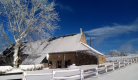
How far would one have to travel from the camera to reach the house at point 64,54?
23656 millimetres

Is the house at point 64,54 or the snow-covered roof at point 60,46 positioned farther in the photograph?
the snow-covered roof at point 60,46

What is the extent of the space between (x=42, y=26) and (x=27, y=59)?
1180cm

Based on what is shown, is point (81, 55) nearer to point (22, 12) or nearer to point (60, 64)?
point (60, 64)

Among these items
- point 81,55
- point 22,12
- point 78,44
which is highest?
point 22,12

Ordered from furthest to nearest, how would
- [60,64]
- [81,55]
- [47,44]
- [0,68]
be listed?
1. [47,44]
2. [60,64]
3. [81,55]
4. [0,68]

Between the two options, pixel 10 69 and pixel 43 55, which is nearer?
pixel 10 69

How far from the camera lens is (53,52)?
26.6 metres

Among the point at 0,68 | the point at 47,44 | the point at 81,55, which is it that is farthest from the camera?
the point at 47,44

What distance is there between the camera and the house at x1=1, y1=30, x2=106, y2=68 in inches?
931

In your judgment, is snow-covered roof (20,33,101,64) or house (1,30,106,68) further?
snow-covered roof (20,33,101,64)

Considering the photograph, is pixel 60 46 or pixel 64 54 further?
pixel 60 46

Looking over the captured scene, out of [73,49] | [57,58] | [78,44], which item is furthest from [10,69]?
[78,44]

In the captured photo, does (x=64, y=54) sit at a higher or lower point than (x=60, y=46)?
lower

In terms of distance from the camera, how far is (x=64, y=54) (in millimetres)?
25453
